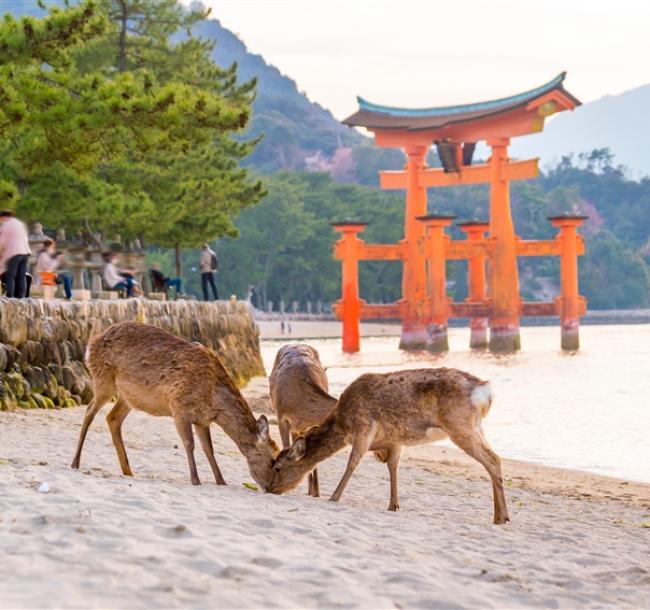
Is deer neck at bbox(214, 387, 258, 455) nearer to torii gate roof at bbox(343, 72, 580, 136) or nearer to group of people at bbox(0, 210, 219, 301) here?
group of people at bbox(0, 210, 219, 301)

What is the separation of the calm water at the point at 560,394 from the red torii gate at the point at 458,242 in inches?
61.5

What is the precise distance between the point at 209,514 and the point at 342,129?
12240 cm

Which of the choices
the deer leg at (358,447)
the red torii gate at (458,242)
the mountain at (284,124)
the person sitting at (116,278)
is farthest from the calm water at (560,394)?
the mountain at (284,124)

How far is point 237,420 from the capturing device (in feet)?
24.7

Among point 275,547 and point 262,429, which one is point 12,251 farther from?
point 275,547

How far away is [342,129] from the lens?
12656cm

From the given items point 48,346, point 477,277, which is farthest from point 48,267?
point 477,277

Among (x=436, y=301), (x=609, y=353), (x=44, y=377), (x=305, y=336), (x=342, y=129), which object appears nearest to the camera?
(x=44, y=377)

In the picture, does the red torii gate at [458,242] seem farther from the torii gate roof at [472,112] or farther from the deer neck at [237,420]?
the deer neck at [237,420]

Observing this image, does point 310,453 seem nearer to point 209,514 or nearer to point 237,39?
point 209,514

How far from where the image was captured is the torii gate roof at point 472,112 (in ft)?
132

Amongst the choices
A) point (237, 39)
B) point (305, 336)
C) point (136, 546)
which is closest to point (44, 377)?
point (136, 546)

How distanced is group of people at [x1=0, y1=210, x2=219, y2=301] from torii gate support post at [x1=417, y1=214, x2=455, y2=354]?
12.9m

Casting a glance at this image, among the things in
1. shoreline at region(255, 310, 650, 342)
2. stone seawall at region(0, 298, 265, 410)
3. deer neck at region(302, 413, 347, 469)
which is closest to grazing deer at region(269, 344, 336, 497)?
deer neck at region(302, 413, 347, 469)
